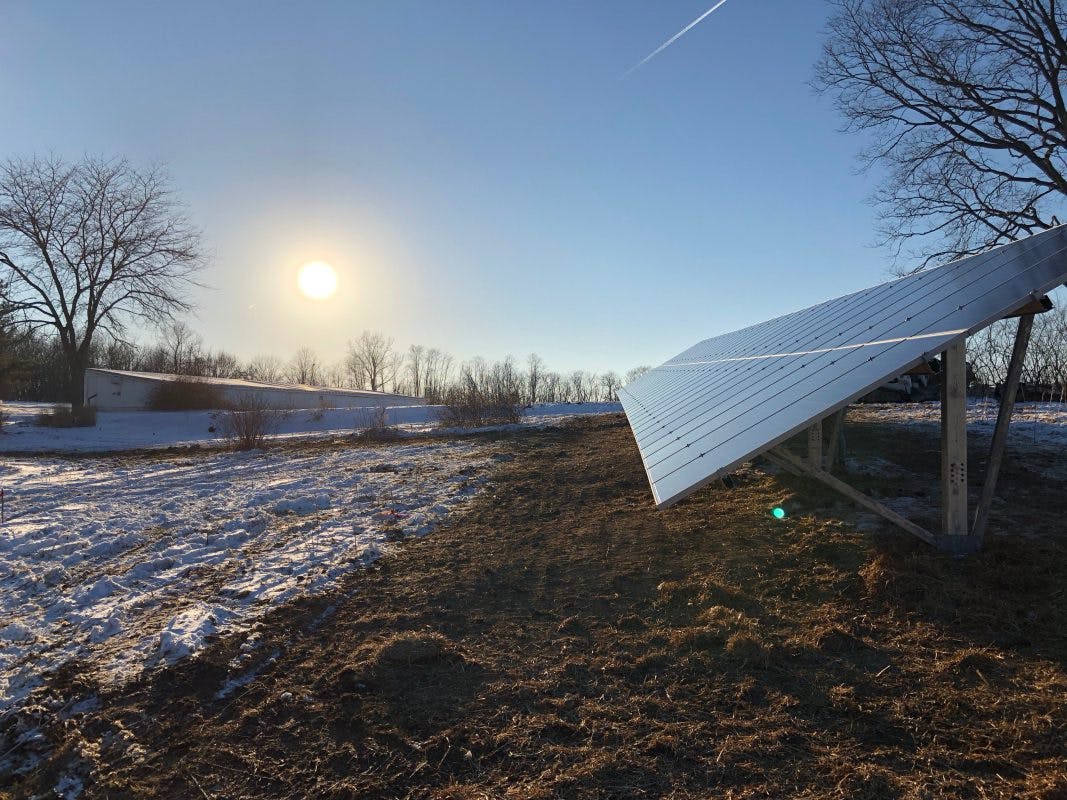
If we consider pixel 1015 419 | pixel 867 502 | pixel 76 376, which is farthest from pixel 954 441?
pixel 76 376

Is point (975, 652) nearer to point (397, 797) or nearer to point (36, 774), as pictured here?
point (397, 797)

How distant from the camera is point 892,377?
3.91m

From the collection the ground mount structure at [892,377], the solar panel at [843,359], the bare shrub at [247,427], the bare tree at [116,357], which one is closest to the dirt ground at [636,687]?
the ground mount structure at [892,377]

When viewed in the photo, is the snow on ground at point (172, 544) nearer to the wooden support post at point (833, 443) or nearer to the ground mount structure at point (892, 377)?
the ground mount structure at point (892, 377)

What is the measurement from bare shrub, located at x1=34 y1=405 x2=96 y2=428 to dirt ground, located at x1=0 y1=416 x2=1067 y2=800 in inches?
1025

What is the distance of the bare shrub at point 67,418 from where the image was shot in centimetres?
2439

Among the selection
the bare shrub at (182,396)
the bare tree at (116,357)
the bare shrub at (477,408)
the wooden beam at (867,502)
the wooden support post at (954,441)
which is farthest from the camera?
the bare tree at (116,357)

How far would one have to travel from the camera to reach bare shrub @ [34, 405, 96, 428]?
80.0ft

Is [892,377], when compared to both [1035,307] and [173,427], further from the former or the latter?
[173,427]

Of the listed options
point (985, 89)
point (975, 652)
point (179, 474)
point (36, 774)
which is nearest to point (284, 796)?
point (36, 774)

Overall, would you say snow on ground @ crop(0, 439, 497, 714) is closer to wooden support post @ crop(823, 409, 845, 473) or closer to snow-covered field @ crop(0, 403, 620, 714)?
snow-covered field @ crop(0, 403, 620, 714)

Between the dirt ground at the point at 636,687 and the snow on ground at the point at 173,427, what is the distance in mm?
16367

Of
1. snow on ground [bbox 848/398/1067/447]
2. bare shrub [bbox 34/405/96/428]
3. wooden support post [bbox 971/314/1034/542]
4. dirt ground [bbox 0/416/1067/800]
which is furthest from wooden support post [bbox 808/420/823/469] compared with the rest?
bare shrub [bbox 34/405/96/428]

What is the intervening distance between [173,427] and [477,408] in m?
14.7
